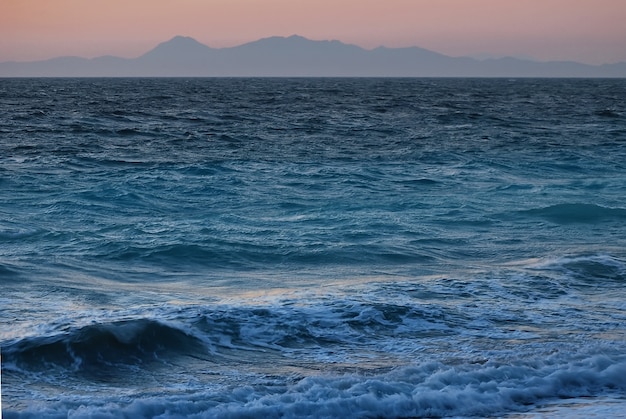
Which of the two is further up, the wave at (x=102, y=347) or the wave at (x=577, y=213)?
the wave at (x=102, y=347)

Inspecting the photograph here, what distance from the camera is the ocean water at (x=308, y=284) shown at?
743 cm

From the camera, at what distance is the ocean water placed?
7.43 meters

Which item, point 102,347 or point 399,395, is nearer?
point 399,395

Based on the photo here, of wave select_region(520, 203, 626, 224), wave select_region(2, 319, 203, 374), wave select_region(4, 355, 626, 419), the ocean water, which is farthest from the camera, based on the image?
wave select_region(520, 203, 626, 224)

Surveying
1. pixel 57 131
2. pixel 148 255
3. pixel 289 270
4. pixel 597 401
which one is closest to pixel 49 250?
pixel 148 255

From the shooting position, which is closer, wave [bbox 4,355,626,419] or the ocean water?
wave [bbox 4,355,626,419]

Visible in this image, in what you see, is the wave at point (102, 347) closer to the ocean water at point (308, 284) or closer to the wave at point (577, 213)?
the ocean water at point (308, 284)

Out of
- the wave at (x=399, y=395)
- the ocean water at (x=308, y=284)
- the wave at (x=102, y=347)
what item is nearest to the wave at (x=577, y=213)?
the ocean water at (x=308, y=284)

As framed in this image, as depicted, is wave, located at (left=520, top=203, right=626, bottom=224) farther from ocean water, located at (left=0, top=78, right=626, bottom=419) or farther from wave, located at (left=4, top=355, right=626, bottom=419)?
wave, located at (left=4, top=355, right=626, bottom=419)

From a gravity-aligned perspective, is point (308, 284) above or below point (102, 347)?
below

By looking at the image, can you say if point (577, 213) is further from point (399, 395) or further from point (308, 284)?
point (399, 395)

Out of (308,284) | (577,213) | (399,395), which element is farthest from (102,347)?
(577,213)

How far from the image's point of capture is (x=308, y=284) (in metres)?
11.4

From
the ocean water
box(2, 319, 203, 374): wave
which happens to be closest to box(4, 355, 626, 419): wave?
the ocean water
